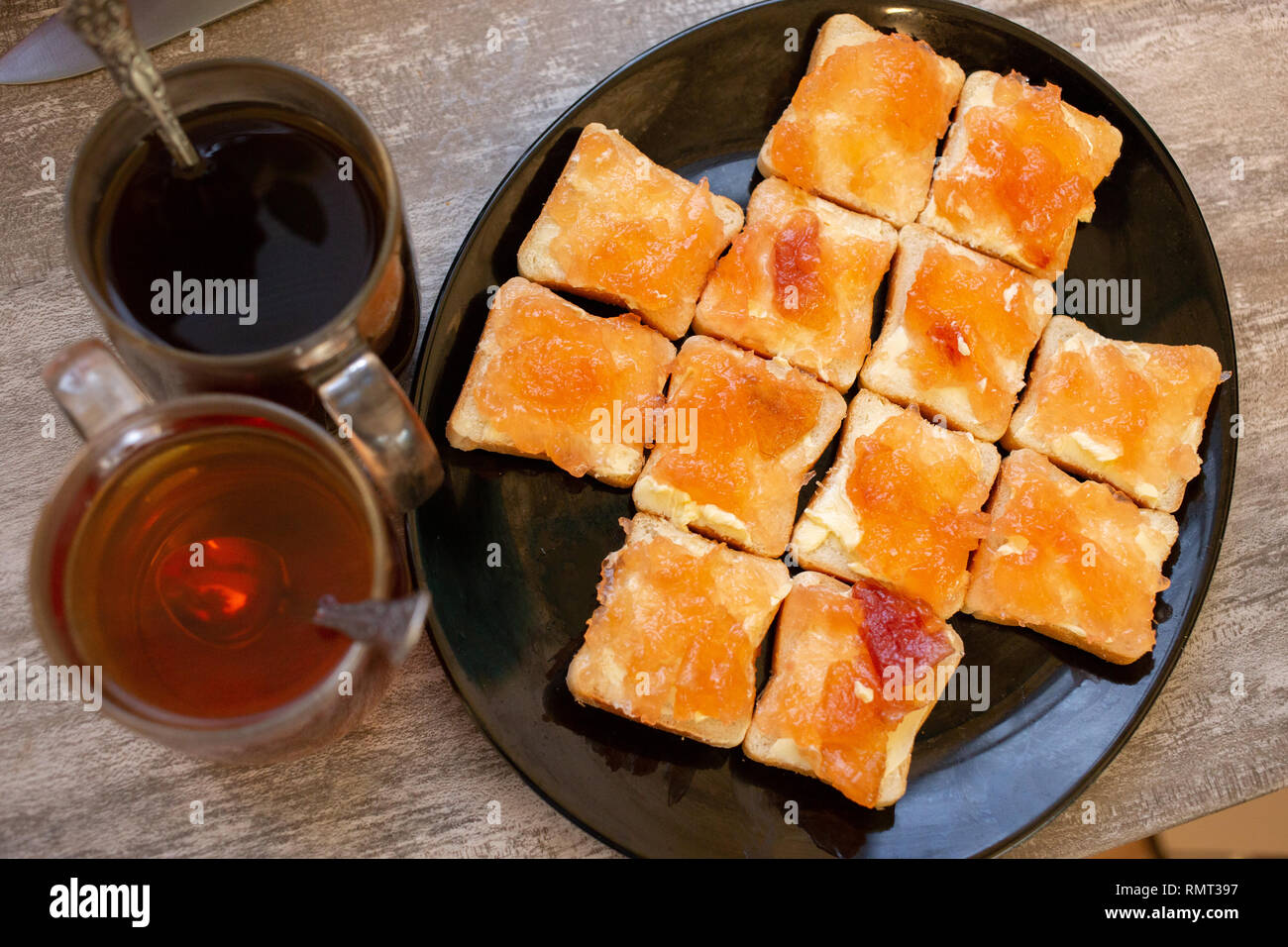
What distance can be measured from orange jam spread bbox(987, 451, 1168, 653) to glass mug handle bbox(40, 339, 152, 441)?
62.3 inches

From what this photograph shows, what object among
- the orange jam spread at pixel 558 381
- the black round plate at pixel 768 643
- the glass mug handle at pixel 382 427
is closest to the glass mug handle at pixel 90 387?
the glass mug handle at pixel 382 427

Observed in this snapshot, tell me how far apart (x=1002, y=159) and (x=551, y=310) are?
998 millimetres

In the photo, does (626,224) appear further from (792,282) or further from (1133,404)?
(1133,404)

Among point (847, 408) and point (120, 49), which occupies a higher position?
point (120, 49)

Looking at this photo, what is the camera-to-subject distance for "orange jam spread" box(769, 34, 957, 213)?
200 centimetres

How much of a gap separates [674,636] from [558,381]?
545 millimetres

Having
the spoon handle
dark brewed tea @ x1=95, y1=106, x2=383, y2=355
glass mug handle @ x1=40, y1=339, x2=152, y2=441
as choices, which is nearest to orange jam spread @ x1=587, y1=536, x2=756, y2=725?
dark brewed tea @ x1=95, y1=106, x2=383, y2=355

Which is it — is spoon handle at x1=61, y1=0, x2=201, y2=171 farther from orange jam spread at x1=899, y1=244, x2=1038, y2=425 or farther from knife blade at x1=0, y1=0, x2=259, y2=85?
orange jam spread at x1=899, y1=244, x2=1038, y2=425

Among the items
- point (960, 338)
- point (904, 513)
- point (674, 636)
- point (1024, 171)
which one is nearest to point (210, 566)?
point (674, 636)

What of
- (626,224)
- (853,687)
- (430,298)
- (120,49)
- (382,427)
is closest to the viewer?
(120,49)

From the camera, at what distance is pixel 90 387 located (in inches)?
53.1

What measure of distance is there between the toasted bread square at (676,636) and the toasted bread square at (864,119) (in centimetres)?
82

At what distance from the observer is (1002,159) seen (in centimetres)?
202
